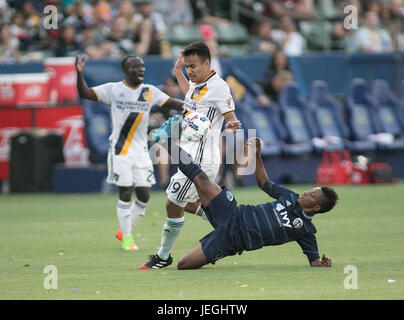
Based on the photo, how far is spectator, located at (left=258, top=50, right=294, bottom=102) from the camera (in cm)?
2183

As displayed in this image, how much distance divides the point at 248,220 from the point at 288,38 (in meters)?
16.1

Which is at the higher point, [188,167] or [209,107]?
[209,107]

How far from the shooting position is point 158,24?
2295cm

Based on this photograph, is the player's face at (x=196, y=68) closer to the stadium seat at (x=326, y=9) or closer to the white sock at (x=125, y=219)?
the white sock at (x=125, y=219)

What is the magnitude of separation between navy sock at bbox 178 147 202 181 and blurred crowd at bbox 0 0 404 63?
506 inches

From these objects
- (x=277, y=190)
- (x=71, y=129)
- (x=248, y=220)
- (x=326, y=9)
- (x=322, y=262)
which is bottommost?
(x=71, y=129)

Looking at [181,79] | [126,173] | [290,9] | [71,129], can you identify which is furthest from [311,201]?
[290,9]

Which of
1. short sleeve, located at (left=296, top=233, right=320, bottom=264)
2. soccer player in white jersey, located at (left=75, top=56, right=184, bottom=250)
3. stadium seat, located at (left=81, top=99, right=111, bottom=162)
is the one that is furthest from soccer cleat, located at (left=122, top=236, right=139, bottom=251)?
stadium seat, located at (left=81, top=99, right=111, bottom=162)

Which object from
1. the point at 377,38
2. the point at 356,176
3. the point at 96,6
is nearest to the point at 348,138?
the point at 356,176

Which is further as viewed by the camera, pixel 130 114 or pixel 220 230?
pixel 130 114

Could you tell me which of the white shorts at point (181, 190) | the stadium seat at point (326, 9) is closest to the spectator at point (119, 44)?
the stadium seat at point (326, 9)

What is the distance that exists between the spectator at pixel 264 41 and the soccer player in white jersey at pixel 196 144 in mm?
14667

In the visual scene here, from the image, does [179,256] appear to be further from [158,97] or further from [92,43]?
[92,43]
